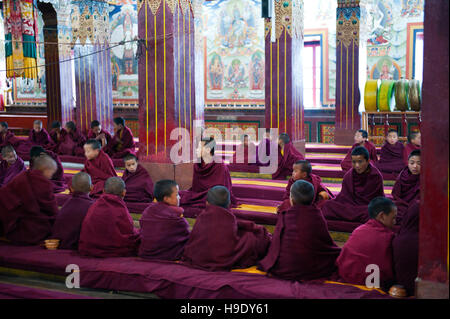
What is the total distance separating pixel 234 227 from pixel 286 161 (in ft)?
12.7

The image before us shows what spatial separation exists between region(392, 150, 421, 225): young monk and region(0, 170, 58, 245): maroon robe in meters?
3.69

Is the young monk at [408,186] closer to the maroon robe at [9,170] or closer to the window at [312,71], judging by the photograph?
the maroon robe at [9,170]

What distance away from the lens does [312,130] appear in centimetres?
1226

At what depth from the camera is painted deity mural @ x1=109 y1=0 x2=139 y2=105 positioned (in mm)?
14047

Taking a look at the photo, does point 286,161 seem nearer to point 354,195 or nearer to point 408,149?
point 408,149

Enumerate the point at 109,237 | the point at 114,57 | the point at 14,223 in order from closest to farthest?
the point at 109,237 < the point at 14,223 < the point at 114,57

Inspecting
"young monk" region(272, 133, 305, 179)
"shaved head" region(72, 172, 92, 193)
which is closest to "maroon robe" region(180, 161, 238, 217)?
"shaved head" region(72, 172, 92, 193)

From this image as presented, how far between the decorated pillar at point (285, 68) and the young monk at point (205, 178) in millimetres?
2863

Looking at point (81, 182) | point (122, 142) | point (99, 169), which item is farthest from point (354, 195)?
point (122, 142)

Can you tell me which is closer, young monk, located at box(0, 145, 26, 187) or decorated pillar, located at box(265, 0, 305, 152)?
young monk, located at box(0, 145, 26, 187)

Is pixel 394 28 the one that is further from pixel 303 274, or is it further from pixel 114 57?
pixel 303 274

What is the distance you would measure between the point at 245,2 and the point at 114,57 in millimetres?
4210

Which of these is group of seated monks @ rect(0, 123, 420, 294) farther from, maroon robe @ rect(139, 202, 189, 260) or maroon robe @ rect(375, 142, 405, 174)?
maroon robe @ rect(375, 142, 405, 174)
